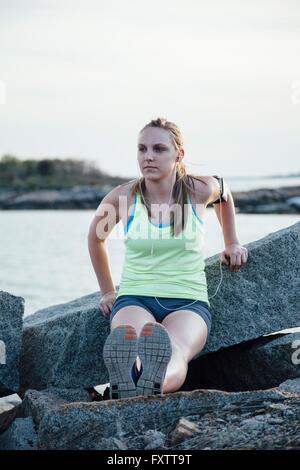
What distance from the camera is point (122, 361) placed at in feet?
14.5

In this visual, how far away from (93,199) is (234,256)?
43.7m

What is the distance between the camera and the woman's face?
5.25m


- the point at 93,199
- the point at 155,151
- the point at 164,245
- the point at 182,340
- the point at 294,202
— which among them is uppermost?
the point at 155,151

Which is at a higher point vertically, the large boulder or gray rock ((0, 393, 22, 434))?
the large boulder

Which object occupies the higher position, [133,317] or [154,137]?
[154,137]

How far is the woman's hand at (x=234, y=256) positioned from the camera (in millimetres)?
5590

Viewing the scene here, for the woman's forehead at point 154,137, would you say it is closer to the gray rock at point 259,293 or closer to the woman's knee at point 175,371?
the gray rock at point 259,293

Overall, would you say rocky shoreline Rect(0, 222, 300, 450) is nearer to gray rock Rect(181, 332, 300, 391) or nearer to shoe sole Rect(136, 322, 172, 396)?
gray rock Rect(181, 332, 300, 391)

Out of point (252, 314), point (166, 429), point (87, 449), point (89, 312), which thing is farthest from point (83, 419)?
point (252, 314)

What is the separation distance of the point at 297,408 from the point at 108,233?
1.82 meters

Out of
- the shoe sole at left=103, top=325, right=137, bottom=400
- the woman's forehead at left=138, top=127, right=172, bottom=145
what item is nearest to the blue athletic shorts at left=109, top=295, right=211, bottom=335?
the shoe sole at left=103, top=325, right=137, bottom=400

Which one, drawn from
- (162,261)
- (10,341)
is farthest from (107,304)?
(10,341)

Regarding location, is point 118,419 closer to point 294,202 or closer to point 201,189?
point 201,189

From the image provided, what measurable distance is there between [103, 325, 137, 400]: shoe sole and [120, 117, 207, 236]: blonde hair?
3.36 ft
